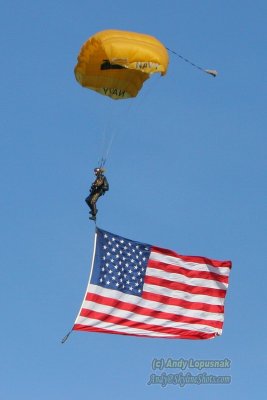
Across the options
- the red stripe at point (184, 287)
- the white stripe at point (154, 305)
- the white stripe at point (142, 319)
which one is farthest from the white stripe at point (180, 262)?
the white stripe at point (142, 319)

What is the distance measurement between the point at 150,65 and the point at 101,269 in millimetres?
6060

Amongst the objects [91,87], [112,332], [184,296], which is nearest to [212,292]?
[184,296]

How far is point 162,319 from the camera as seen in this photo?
4884 cm

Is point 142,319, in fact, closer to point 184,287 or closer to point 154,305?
point 154,305

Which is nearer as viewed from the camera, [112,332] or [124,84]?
[112,332]

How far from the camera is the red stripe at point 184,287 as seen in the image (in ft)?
161

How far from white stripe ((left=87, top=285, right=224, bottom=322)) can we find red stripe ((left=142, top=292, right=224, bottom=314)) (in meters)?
0.09

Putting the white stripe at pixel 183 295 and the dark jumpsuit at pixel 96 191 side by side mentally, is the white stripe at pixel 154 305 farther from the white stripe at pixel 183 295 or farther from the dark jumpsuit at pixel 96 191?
the dark jumpsuit at pixel 96 191

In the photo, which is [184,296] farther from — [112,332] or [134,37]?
[134,37]

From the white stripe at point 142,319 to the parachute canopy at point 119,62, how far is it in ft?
22.2

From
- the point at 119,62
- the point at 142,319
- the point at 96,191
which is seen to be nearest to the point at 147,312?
the point at 142,319

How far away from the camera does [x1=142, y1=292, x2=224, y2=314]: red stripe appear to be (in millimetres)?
48969

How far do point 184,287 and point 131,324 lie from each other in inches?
90.2

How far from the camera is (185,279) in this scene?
49.5 meters
